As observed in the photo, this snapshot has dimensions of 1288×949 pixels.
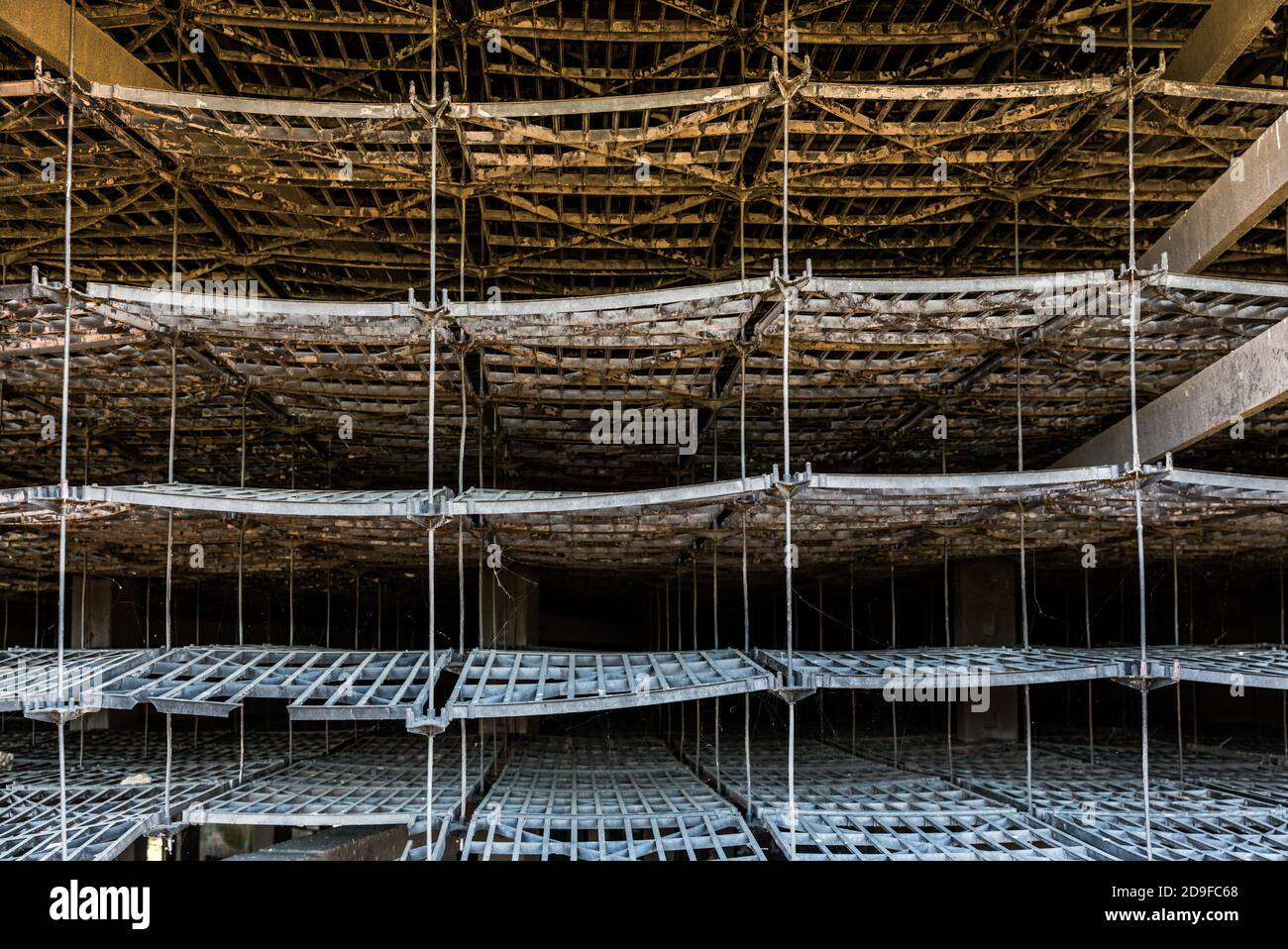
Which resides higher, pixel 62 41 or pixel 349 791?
pixel 62 41

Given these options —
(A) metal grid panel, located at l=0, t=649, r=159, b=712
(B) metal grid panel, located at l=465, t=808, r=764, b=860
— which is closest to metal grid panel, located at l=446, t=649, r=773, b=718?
(B) metal grid panel, located at l=465, t=808, r=764, b=860

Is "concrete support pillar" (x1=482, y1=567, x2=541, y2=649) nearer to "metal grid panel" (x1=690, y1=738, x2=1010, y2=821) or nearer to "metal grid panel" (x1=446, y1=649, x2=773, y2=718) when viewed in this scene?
"metal grid panel" (x1=690, y1=738, x2=1010, y2=821)

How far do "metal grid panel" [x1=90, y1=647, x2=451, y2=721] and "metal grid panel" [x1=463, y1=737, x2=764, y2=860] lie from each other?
64.1 inches

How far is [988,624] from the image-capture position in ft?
57.8

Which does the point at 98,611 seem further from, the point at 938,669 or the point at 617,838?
the point at 938,669

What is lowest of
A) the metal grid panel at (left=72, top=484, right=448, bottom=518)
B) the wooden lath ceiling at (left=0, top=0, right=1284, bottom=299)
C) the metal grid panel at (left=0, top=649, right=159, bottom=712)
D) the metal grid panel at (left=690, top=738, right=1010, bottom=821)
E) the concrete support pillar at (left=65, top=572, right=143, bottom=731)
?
the metal grid panel at (left=690, top=738, right=1010, bottom=821)

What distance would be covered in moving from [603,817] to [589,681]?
58.0 inches

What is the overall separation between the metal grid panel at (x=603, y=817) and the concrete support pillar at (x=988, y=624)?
707 centimetres

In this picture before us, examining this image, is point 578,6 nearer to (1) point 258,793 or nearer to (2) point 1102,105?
(2) point 1102,105

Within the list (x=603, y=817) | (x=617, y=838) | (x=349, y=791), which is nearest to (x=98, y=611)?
(x=349, y=791)

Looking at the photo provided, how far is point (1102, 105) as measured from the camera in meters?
10.9

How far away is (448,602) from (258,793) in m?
15.3

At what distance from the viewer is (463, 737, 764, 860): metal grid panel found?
28.5 feet
